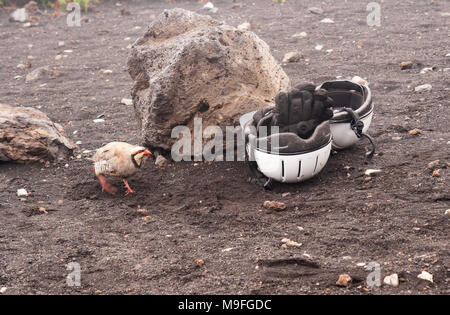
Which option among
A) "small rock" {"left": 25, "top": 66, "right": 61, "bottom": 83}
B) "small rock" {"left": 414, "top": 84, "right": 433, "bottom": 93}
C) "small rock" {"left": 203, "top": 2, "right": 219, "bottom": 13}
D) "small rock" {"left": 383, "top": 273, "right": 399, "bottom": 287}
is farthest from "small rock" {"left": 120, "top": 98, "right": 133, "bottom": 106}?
"small rock" {"left": 383, "top": 273, "right": 399, "bottom": 287}

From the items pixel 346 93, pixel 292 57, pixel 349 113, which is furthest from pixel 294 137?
pixel 292 57

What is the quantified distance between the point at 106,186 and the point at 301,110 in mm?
1839

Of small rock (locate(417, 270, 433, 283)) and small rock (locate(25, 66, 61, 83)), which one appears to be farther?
small rock (locate(25, 66, 61, 83))

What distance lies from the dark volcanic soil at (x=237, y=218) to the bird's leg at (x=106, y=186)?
6 cm

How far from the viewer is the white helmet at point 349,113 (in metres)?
5.16

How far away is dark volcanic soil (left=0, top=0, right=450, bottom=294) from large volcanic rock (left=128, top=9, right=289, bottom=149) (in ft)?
1.50

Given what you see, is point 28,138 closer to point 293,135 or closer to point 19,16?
point 293,135

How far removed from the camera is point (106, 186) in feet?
17.3

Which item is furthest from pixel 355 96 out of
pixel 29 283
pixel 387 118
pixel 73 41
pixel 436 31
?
pixel 73 41

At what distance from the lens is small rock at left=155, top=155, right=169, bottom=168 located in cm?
570

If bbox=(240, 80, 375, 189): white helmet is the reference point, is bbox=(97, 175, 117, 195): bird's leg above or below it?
below

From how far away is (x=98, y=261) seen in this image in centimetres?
407

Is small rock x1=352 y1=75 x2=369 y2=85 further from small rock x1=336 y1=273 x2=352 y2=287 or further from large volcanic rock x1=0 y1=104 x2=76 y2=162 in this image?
small rock x1=336 y1=273 x2=352 y2=287

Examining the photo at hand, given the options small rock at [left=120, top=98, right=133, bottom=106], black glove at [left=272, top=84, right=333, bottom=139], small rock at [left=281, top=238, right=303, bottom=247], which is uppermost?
black glove at [left=272, top=84, right=333, bottom=139]
